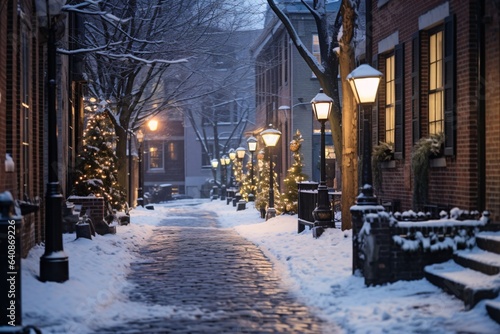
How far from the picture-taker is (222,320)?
936 centimetres

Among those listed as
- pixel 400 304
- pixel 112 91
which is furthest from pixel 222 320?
pixel 112 91

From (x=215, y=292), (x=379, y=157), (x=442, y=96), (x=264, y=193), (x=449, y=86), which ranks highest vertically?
(x=449, y=86)

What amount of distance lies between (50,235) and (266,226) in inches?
549

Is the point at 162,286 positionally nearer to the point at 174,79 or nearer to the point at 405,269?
the point at 405,269

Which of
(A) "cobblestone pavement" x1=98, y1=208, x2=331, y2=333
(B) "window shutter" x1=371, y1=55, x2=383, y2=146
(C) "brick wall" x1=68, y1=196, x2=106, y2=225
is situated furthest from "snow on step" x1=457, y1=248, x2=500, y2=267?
(C) "brick wall" x1=68, y1=196, x2=106, y2=225

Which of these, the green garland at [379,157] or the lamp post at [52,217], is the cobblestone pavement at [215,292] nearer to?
the lamp post at [52,217]

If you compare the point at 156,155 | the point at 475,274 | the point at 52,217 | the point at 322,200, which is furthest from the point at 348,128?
the point at 156,155

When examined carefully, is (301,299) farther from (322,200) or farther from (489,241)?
(322,200)

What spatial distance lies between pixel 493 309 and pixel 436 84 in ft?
22.7

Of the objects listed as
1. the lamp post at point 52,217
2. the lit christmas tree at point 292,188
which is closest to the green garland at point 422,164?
the lamp post at point 52,217

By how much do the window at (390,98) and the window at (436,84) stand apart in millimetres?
1925

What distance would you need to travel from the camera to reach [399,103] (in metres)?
16.1

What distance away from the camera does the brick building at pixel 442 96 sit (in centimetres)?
1205

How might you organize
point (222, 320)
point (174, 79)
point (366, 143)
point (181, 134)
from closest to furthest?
point (222, 320)
point (366, 143)
point (174, 79)
point (181, 134)
